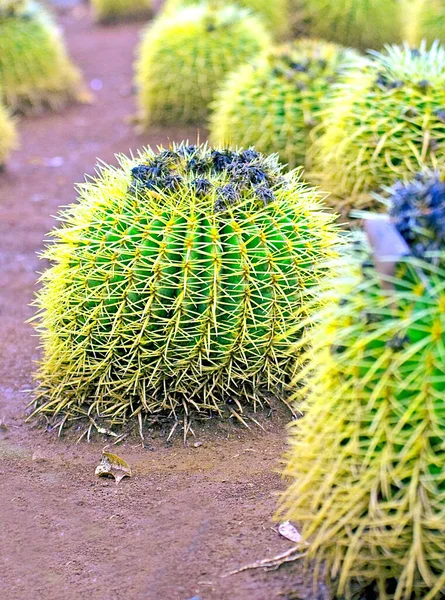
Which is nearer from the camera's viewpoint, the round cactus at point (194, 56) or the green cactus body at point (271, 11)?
the round cactus at point (194, 56)

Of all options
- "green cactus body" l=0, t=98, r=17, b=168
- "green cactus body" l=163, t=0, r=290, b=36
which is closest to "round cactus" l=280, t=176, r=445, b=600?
"green cactus body" l=0, t=98, r=17, b=168

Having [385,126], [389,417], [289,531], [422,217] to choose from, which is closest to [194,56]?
[385,126]

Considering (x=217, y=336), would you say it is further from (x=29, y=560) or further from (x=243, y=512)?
(x=29, y=560)

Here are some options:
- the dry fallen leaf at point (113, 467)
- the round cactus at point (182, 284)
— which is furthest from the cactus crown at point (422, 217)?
the dry fallen leaf at point (113, 467)

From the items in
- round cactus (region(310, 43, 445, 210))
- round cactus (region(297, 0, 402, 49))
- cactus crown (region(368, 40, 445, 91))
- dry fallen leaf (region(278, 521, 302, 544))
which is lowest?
dry fallen leaf (region(278, 521, 302, 544))

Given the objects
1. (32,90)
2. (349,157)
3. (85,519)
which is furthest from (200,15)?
(85,519)

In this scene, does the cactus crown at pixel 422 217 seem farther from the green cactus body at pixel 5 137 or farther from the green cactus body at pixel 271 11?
the green cactus body at pixel 271 11

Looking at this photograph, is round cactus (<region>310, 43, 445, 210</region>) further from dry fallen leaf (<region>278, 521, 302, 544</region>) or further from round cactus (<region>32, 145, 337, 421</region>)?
dry fallen leaf (<region>278, 521, 302, 544</region>)

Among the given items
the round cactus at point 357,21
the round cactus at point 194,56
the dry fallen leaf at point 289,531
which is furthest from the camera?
the round cactus at point 357,21
